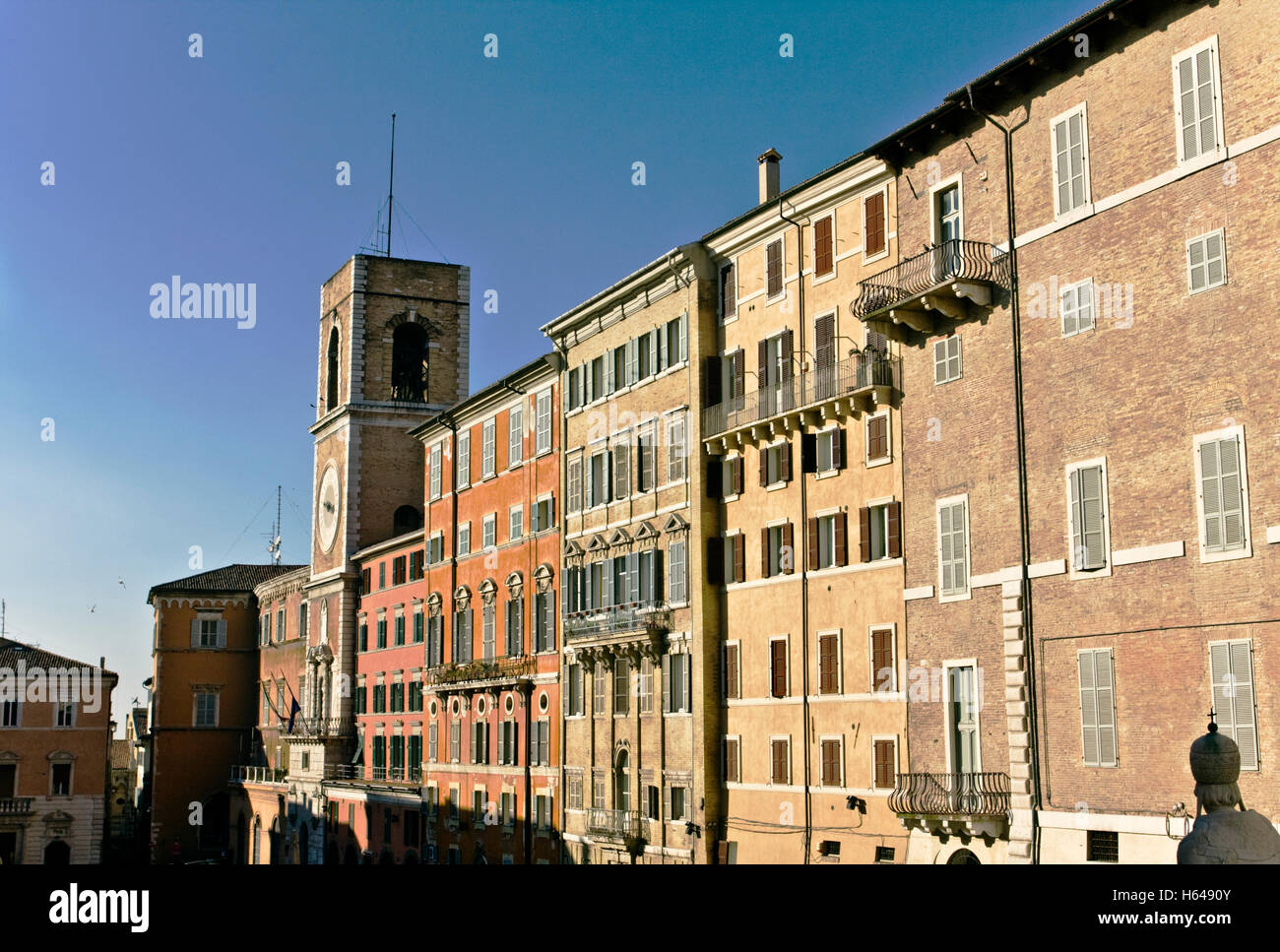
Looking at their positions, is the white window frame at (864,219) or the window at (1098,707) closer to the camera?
the window at (1098,707)

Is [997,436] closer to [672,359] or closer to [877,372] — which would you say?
[877,372]

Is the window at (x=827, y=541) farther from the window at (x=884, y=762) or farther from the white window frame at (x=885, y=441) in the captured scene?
the window at (x=884, y=762)

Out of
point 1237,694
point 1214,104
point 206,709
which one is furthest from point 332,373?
point 1237,694

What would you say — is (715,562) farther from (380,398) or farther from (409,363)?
(409,363)

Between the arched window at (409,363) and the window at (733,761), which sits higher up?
the arched window at (409,363)

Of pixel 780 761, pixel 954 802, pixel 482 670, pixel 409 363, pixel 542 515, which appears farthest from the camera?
pixel 409 363

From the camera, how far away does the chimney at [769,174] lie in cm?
4644

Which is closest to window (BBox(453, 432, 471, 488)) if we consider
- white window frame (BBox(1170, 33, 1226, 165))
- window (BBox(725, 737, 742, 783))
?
window (BBox(725, 737, 742, 783))

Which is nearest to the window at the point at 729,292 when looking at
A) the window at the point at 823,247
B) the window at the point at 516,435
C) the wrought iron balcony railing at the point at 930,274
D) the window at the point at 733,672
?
the window at the point at 823,247

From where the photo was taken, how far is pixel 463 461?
67.1m

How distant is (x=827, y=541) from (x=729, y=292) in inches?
394

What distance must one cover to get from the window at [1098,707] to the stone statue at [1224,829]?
57.1 feet

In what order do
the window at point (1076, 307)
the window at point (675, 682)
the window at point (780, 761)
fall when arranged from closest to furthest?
the window at point (1076, 307) → the window at point (780, 761) → the window at point (675, 682)
